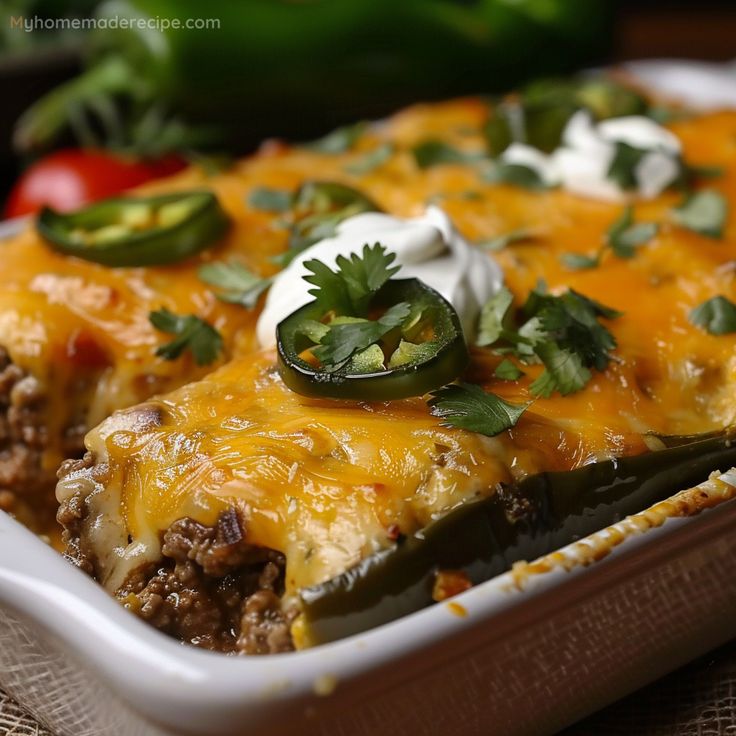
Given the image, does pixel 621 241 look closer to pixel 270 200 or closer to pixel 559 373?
pixel 559 373

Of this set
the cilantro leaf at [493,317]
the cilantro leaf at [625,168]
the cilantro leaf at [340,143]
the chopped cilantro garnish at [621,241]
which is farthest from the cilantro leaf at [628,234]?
the cilantro leaf at [340,143]

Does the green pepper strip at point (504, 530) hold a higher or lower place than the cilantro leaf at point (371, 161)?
higher

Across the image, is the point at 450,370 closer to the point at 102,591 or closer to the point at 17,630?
the point at 102,591

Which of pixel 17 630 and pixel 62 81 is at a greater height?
pixel 17 630

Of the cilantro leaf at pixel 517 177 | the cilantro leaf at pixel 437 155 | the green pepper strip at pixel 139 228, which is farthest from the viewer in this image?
the cilantro leaf at pixel 437 155

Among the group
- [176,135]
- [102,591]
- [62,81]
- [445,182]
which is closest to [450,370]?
[102,591]

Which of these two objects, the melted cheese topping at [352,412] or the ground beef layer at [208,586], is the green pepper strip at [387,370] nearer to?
the melted cheese topping at [352,412]
